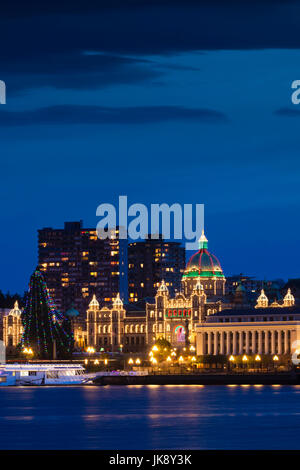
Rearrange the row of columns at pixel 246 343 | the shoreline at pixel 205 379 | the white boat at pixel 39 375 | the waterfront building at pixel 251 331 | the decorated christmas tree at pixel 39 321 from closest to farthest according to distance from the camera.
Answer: the shoreline at pixel 205 379 < the white boat at pixel 39 375 < the decorated christmas tree at pixel 39 321 < the waterfront building at pixel 251 331 < the row of columns at pixel 246 343

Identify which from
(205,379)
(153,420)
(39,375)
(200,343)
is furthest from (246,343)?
(153,420)

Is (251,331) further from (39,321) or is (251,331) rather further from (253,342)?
(39,321)

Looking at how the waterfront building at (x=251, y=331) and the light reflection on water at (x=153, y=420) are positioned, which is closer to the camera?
the light reflection on water at (x=153, y=420)

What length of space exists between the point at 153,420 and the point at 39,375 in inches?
2776

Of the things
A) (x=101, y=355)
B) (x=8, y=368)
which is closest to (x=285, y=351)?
(x=101, y=355)

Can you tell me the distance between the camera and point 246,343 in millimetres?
191375

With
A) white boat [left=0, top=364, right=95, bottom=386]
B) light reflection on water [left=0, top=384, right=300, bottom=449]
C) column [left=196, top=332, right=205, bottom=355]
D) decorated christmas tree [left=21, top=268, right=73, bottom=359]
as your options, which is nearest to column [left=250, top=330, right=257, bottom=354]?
column [left=196, top=332, right=205, bottom=355]

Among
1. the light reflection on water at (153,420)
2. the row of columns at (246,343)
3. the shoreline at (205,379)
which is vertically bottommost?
the light reflection on water at (153,420)

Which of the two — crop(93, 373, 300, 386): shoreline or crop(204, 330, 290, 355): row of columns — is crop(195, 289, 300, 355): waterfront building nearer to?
crop(204, 330, 290, 355): row of columns

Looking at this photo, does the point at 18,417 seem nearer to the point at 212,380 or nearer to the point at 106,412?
the point at 106,412

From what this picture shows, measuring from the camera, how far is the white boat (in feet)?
524

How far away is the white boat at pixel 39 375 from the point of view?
15975 centimetres

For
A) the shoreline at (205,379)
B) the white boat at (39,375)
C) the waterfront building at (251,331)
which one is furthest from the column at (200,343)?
the white boat at (39,375)

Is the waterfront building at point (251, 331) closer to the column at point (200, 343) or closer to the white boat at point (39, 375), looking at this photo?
the column at point (200, 343)
